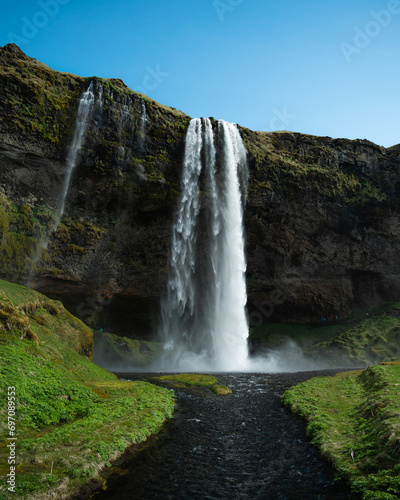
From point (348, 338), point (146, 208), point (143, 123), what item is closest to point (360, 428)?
point (146, 208)

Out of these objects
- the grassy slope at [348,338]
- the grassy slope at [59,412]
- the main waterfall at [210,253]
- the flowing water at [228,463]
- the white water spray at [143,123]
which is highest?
the white water spray at [143,123]

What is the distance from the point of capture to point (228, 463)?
864 cm

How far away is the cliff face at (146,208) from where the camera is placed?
96.1 feet

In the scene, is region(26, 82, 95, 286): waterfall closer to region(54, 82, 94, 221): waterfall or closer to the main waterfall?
region(54, 82, 94, 221): waterfall

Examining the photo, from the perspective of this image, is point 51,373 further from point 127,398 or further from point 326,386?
point 326,386

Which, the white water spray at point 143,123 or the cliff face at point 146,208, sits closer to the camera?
the cliff face at point 146,208

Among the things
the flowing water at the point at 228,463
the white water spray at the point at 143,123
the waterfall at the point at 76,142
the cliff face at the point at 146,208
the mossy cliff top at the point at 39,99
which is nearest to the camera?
the flowing water at the point at 228,463

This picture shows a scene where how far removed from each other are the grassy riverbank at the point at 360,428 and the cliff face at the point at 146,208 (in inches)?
932

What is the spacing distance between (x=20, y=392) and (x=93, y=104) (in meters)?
29.4

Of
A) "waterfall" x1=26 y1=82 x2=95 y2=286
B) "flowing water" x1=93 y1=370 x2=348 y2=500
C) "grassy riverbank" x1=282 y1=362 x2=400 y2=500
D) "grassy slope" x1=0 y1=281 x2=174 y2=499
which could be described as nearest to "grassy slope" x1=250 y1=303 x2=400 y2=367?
"grassy riverbank" x1=282 y1=362 x2=400 y2=500

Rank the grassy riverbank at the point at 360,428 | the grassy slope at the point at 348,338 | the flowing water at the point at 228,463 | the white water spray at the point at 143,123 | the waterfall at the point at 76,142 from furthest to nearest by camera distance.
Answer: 1. the grassy slope at the point at 348,338
2. the white water spray at the point at 143,123
3. the waterfall at the point at 76,142
4. the flowing water at the point at 228,463
5. the grassy riverbank at the point at 360,428

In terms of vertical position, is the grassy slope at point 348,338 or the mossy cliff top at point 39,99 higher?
the mossy cliff top at point 39,99

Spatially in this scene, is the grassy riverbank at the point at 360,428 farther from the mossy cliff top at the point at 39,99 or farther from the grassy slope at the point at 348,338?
the mossy cliff top at the point at 39,99

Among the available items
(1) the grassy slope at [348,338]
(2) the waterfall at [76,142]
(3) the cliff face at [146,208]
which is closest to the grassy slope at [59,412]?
(3) the cliff face at [146,208]
